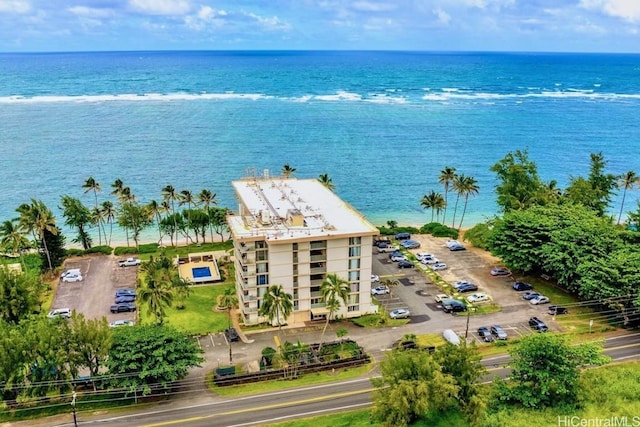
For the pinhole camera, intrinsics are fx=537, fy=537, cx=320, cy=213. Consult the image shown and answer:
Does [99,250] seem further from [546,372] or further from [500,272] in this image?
[546,372]

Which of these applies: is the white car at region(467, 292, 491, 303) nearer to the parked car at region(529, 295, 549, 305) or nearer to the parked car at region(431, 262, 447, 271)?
the parked car at region(529, 295, 549, 305)

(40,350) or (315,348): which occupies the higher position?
(40,350)

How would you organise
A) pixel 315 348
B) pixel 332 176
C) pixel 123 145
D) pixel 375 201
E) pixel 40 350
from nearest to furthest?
1. pixel 40 350
2. pixel 315 348
3. pixel 375 201
4. pixel 332 176
5. pixel 123 145

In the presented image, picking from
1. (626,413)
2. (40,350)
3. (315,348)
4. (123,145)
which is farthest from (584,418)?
(123,145)

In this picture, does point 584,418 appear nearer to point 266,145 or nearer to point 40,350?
point 40,350

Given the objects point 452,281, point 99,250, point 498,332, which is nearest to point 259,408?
point 498,332

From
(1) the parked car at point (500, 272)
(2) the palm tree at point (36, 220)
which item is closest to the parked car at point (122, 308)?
(2) the palm tree at point (36, 220)
